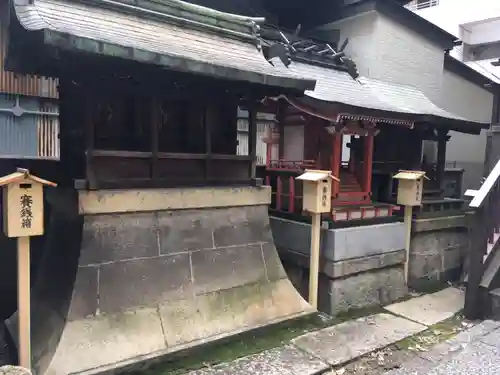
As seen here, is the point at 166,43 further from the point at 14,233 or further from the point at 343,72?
the point at 343,72

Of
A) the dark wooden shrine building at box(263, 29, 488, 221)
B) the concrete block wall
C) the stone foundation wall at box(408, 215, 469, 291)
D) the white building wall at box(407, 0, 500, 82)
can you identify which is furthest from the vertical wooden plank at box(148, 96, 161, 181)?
the white building wall at box(407, 0, 500, 82)

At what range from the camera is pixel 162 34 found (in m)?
5.35

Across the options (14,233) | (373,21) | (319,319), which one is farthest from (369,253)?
(373,21)

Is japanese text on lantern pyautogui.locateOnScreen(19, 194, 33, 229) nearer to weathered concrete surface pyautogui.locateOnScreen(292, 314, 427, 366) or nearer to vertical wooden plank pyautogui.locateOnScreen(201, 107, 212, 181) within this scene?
vertical wooden plank pyautogui.locateOnScreen(201, 107, 212, 181)

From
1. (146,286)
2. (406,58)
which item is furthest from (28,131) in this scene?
(406,58)

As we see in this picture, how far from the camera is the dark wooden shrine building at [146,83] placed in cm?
437

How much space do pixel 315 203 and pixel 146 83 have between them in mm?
3377

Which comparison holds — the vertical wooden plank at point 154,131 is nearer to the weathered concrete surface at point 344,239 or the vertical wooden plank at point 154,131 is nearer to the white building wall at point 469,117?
the weathered concrete surface at point 344,239

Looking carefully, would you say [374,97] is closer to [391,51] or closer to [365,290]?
[391,51]

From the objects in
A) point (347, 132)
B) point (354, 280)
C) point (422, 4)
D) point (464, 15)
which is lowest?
point (354, 280)

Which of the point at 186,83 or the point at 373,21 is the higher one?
the point at 373,21

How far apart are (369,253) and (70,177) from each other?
5.65 metres

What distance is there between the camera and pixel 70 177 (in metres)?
5.71

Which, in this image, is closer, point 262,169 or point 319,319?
point 319,319
